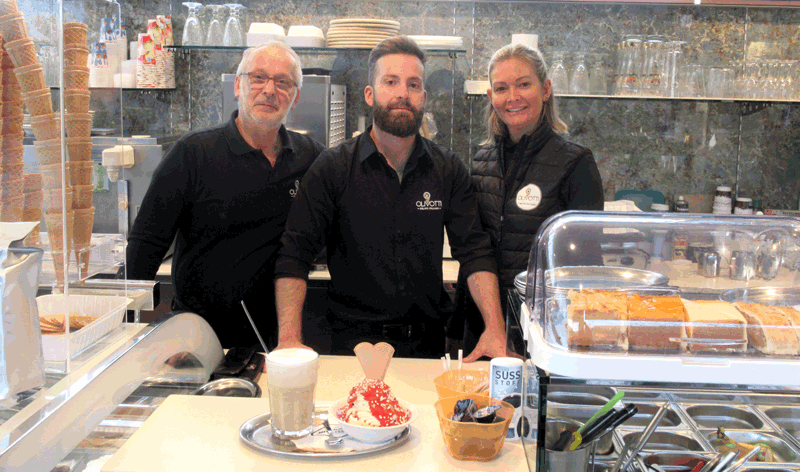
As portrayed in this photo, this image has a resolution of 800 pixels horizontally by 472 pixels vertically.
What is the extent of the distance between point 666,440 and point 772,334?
344 millimetres

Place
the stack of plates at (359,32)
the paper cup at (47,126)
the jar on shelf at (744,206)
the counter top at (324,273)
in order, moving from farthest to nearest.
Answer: the jar on shelf at (744,206) < the stack of plates at (359,32) < the counter top at (324,273) < the paper cup at (47,126)

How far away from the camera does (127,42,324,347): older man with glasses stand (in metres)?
2.42

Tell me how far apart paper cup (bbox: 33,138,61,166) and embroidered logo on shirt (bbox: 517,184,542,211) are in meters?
1.59

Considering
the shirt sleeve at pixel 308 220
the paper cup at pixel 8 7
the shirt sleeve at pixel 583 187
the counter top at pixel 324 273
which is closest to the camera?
the paper cup at pixel 8 7

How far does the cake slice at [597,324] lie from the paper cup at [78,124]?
0.90 meters

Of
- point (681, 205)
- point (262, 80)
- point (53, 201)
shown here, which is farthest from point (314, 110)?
point (53, 201)

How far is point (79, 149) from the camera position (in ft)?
3.95

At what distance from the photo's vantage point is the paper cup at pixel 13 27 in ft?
3.30

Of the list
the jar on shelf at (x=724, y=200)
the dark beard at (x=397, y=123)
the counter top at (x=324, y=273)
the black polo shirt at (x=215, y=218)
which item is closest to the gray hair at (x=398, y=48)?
the dark beard at (x=397, y=123)

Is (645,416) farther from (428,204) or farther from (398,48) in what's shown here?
(398,48)

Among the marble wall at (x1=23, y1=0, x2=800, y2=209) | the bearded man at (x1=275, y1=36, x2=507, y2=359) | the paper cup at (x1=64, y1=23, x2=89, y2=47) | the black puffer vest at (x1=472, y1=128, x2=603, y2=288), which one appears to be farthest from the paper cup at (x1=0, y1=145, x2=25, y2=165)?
the marble wall at (x1=23, y1=0, x2=800, y2=209)

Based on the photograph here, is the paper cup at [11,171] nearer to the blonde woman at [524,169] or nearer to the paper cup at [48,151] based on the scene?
the paper cup at [48,151]

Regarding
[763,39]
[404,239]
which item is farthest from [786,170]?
[404,239]

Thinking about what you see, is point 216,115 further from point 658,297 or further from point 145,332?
point 658,297
